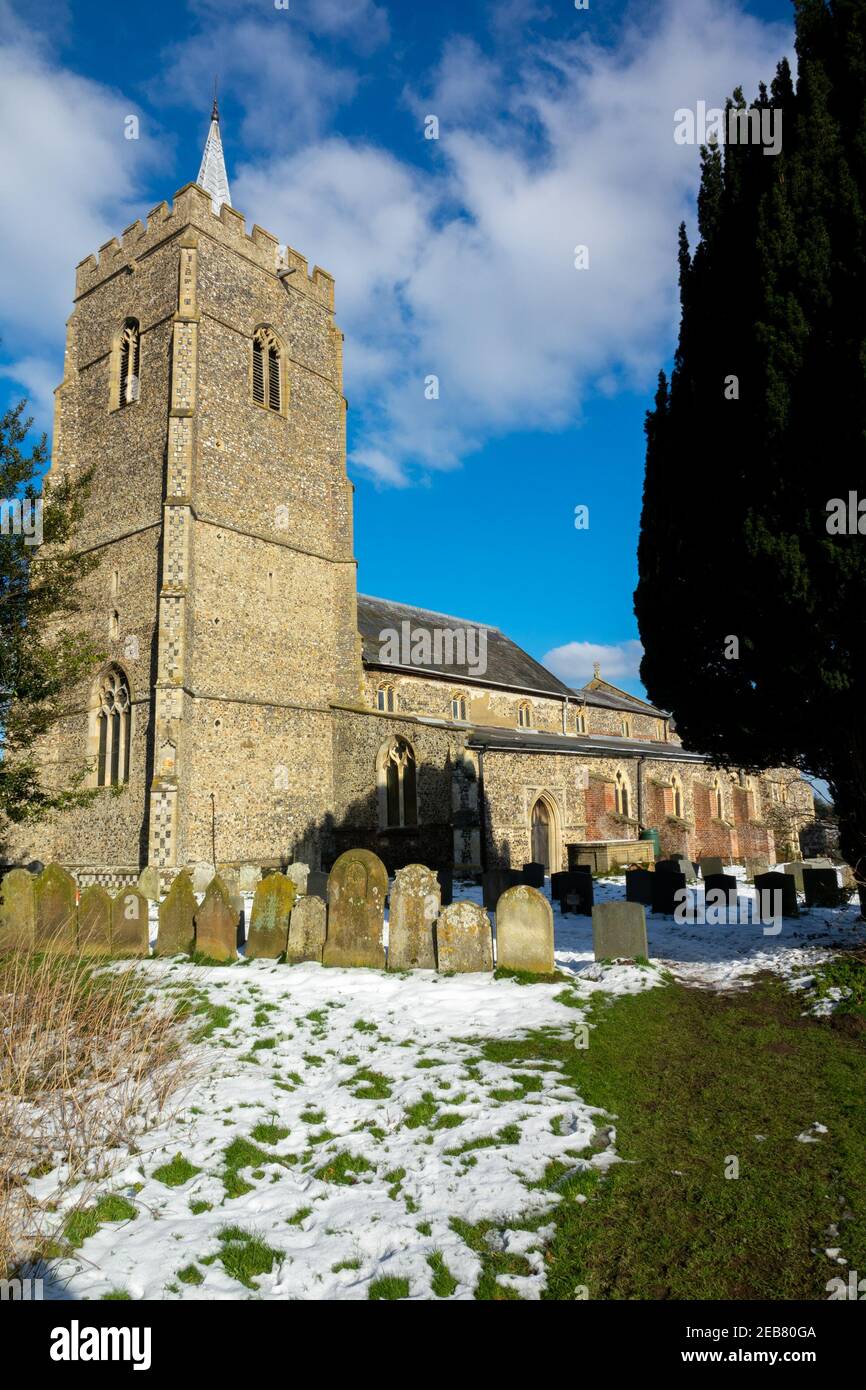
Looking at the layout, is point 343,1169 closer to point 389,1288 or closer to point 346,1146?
point 346,1146

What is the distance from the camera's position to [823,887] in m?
11.9

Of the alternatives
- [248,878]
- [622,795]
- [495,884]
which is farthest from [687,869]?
[248,878]

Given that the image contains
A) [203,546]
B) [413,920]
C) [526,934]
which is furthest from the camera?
[203,546]

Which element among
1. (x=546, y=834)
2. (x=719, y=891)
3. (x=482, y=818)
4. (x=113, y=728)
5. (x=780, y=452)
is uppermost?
(x=780, y=452)

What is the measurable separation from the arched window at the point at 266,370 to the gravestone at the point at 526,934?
17054 millimetres

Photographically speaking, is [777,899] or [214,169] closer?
[777,899]

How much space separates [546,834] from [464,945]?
41.8ft

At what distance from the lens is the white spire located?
24969 mm

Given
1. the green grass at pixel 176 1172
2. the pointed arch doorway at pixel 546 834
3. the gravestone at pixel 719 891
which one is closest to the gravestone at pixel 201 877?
the gravestone at pixel 719 891

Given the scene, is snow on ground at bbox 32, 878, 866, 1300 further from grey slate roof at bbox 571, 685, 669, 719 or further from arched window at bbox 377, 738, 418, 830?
grey slate roof at bbox 571, 685, 669, 719

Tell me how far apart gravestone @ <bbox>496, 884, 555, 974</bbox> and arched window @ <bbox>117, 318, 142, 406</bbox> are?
58.2 ft

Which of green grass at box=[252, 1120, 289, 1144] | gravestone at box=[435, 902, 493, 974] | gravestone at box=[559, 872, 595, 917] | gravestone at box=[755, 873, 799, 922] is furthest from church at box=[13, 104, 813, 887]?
green grass at box=[252, 1120, 289, 1144]
